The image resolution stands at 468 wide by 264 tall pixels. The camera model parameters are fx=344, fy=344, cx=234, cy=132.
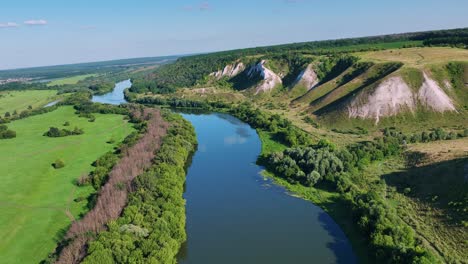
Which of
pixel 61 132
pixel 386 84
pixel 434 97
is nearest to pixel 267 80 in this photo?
pixel 386 84

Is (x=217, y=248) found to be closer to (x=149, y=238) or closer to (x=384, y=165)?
(x=149, y=238)

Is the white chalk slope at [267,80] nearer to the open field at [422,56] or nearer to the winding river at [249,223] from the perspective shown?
the open field at [422,56]

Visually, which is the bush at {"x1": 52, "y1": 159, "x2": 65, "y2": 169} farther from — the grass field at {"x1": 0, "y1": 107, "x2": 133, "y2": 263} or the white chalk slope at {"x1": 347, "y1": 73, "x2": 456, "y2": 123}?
the white chalk slope at {"x1": 347, "y1": 73, "x2": 456, "y2": 123}

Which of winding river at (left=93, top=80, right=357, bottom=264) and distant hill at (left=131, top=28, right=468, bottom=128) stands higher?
distant hill at (left=131, top=28, right=468, bottom=128)

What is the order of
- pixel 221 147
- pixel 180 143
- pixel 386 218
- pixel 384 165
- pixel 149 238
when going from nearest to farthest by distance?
1. pixel 149 238
2. pixel 386 218
3. pixel 384 165
4. pixel 180 143
5. pixel 221 147

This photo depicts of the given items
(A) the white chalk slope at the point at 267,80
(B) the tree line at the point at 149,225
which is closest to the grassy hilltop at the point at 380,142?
(A) the white chalk slope at the point at 267,80

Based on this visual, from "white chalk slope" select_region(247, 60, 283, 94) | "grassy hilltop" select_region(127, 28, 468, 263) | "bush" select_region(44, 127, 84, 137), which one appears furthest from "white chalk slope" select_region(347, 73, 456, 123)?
"bush" select_region(44, 127, 84, 137)

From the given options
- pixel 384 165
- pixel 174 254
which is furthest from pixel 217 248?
pixel 384 165
